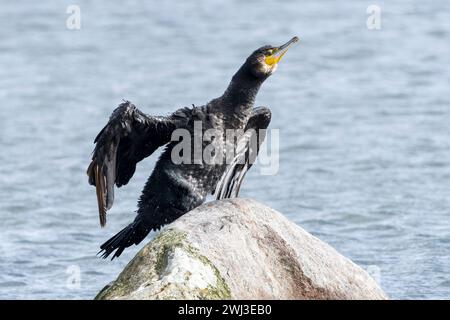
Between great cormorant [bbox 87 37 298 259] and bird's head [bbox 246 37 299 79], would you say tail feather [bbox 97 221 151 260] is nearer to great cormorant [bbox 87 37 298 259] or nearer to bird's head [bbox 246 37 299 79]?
Answer: great cormorant [bbox 87 37 298 259]

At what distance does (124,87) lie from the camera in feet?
50.4

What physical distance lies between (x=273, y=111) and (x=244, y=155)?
6.11m

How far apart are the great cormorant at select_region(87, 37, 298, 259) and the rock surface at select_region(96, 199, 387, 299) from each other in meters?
0.86

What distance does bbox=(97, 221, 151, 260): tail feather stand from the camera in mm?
7836

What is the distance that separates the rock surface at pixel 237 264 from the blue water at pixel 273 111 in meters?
1.92

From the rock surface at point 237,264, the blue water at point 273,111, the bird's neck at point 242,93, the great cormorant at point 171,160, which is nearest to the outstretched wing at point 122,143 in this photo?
the great cormorant at point 171,160

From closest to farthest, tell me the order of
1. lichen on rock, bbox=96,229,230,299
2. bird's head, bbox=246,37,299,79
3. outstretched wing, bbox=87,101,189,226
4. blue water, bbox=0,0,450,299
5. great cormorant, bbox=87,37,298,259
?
1. lichen on rock, bbox=96,229,230,299
2. outstretched wing, bbox=87,101,189,226
3. great cormorant, bbox=87,37,298,259
4. bird's head, bbox=246,37,299,79
5. blue water, bbox=0,0,450,299

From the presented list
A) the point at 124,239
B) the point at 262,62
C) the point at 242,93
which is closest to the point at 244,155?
the point at 242,93

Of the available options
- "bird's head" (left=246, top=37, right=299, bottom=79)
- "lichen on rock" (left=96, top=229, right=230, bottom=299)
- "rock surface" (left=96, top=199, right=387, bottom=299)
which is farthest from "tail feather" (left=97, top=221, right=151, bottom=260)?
"bird's head" (left=246, top=37, right=299, bottom=79)

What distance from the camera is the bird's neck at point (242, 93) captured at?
8.04m

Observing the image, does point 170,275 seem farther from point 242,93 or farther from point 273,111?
point 273,111
